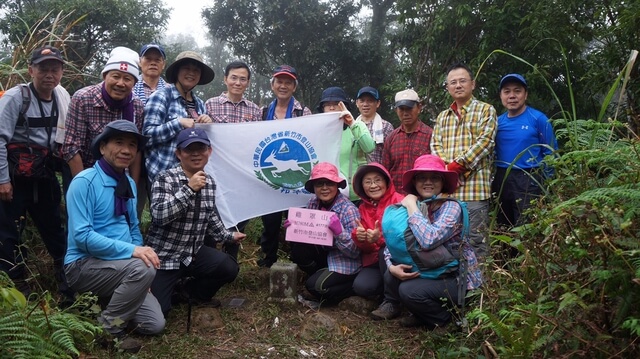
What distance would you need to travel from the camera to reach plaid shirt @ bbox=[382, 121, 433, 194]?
5.31m

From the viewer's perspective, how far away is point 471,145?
489cm

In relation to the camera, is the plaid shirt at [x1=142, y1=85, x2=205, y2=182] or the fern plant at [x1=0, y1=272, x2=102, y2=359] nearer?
the fern plant at [x1=0, y1=272, x2=102, y2=359]

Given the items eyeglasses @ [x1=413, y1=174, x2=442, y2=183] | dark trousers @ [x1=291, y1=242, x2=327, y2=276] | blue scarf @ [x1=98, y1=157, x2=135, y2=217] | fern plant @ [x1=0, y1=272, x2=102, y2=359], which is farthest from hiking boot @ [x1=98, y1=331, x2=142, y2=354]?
eyeglasses @ [x1=413, y1=174, x2=442, y2=183]

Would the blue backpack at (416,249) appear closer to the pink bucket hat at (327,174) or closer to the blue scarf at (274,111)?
the pink bucket hat at (327,174)

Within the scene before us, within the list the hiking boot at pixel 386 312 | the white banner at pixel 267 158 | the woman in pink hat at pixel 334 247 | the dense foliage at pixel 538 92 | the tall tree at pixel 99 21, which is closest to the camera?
the dense foliage at pixel 538 92

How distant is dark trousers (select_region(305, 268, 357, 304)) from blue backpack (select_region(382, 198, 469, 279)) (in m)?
0.70

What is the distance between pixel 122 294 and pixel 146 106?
1.84 metres

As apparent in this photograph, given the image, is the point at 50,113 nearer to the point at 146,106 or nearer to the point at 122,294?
the point at 146,106

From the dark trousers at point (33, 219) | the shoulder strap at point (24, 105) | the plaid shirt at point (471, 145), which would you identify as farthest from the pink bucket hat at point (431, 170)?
the shoulder strap at point (24, 105)

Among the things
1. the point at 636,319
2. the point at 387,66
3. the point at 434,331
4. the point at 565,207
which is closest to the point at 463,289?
the point at 434,331

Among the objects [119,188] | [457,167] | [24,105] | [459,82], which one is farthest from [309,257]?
[24,105]

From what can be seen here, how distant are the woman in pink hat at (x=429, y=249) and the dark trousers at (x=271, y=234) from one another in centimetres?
154

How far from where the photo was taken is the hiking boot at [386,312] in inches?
175

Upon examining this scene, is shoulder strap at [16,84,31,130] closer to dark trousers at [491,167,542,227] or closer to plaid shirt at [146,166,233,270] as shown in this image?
plaid shirt at [146,166,233,270]
